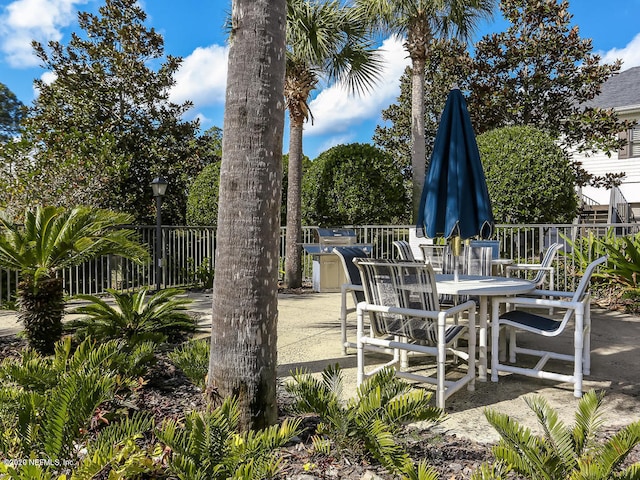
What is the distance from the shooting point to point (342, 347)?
505cm

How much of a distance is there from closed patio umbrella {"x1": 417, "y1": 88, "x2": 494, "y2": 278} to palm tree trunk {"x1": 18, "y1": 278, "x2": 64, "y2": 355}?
3.77 m

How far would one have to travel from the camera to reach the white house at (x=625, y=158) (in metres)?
16.3

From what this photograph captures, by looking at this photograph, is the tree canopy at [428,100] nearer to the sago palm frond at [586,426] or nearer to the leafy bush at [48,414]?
the sago palm frond at [586,426]

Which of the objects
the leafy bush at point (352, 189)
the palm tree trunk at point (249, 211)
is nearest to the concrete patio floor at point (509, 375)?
the palm tree trunk at point (249, 211)

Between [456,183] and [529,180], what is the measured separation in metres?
6.24

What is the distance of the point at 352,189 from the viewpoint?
37.2 feet

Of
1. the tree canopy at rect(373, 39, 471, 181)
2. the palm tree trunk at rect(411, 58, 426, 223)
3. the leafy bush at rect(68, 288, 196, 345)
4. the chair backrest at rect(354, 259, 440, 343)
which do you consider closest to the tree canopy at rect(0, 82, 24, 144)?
the tree canopy at rect(373, 39, 471, 181)

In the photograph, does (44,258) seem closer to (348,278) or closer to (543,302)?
(348,278)

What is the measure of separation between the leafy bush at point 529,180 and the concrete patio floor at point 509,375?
3.09 m

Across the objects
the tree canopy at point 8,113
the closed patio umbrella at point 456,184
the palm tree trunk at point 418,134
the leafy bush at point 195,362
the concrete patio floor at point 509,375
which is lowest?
the concrete patio floor at point 509,375

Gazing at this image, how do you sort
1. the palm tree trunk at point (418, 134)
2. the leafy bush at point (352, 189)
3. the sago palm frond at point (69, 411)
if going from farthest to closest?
the palm tree trunk at point (418, 134)
the leafy bush at point (352, 189)
the sago palm frond at point (69, 411)

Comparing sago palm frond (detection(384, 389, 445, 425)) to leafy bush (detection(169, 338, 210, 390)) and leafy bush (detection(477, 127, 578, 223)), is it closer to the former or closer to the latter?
leafy bush (detection(169, 338, 210, 390))

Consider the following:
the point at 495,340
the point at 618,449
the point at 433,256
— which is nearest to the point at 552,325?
the point at 495,340

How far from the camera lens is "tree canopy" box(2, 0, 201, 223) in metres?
12.3
